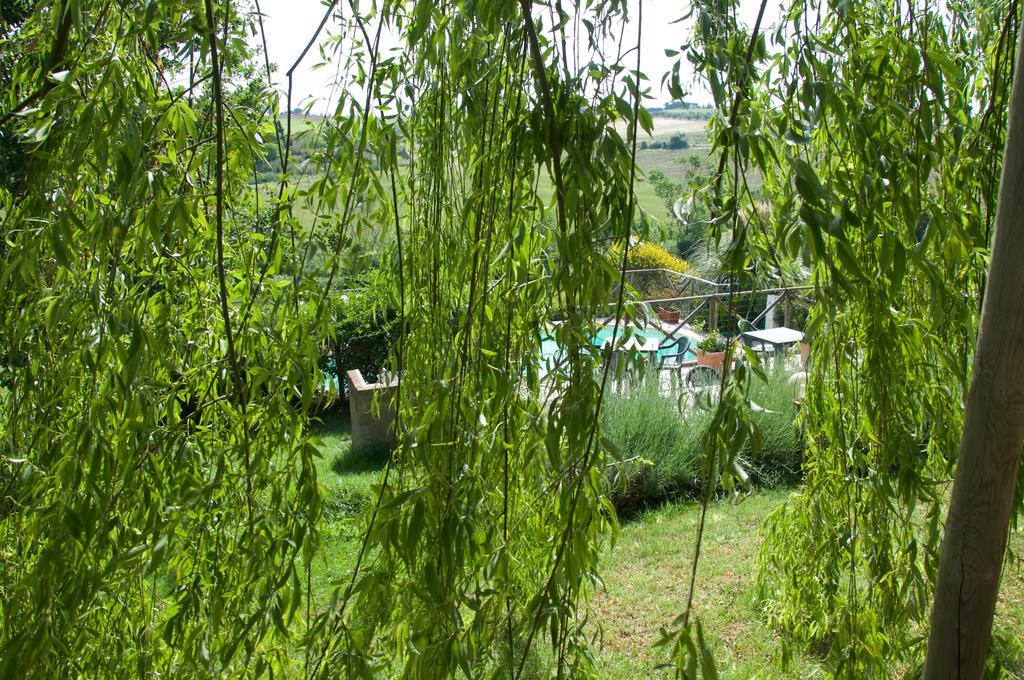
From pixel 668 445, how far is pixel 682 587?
116 centimetres

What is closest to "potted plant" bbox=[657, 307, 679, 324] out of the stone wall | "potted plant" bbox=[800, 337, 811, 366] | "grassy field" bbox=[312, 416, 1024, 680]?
"potted plant" bbox=[800, 337, 811, 366]

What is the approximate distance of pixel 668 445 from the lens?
14.4 feet

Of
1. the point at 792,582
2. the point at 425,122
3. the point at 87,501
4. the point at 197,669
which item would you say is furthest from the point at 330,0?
the point at 792,582

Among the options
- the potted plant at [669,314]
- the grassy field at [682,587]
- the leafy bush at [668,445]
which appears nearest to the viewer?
the grassy field at [682,587]

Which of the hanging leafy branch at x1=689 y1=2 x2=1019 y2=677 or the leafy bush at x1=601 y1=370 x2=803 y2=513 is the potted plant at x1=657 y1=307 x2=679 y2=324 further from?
the hanging leafy branch at x1=689 y1=2 x2=1019 y2=677

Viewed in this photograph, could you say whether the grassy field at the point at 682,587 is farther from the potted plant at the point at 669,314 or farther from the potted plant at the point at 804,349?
the potted plant at the point at 669,314

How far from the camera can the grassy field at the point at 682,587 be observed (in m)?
2.75

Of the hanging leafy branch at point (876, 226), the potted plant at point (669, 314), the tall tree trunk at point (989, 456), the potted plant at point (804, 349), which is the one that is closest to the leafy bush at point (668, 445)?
the potted plant at point (804, 349)

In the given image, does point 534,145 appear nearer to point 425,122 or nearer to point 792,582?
point 425,122

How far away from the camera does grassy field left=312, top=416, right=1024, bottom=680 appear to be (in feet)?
9.02

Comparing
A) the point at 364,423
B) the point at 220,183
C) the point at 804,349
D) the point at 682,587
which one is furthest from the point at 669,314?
the point at 220,183

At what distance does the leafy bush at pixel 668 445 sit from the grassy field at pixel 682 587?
13 cm

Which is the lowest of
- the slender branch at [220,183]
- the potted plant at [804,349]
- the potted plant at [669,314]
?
the potted plant at [669,314]

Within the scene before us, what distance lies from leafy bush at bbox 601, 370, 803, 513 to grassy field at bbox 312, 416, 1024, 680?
0.43 feet
